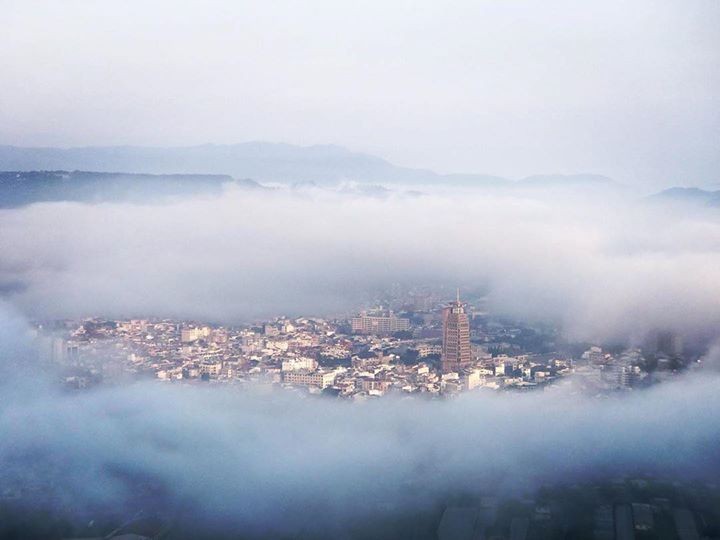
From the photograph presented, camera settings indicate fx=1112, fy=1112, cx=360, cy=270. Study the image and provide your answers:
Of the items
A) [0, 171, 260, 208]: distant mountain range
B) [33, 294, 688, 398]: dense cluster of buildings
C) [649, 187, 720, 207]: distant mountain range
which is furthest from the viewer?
[0, 171, 260, 208]: distant mountain range

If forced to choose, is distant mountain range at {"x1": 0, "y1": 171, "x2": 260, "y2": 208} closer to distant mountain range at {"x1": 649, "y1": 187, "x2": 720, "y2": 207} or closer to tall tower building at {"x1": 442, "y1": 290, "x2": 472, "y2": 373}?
tall tower building at {"x1": 442, "y1": 290, "x2": 472, "y2": 373}

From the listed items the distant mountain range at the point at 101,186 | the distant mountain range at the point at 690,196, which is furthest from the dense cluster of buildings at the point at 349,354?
the distant mountain range at the point at 690,196

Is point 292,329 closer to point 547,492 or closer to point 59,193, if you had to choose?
point 59,193

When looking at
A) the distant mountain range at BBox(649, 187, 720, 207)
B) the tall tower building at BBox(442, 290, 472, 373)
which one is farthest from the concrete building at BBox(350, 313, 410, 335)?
the distant mountain range at BBox(649, 187, 720, 207)

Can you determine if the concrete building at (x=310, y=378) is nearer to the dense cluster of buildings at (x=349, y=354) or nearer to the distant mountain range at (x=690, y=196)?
the dense cluster of buildings at (x=349, y=354)

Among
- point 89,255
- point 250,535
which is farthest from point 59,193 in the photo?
point 250,535

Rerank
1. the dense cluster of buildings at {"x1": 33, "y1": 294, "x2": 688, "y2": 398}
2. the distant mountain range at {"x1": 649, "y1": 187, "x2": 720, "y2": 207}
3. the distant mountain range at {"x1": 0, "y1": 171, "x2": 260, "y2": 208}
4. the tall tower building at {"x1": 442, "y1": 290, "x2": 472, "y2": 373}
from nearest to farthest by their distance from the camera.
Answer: the dense cluster of buildings at {"x1": 33, "y1": 294, "x2": 688, "y2": 398} < the tall tower building at {"x1": 442, "y1": 290, "x2": 472, "y2": 373} < the distant mountain range at {"x1": 649, "y1": 187, "x2": 720, "y2": 207} < the distant mountain range at {"x1": 0, "y1": 171, "x2": 260, "y2": 208}
